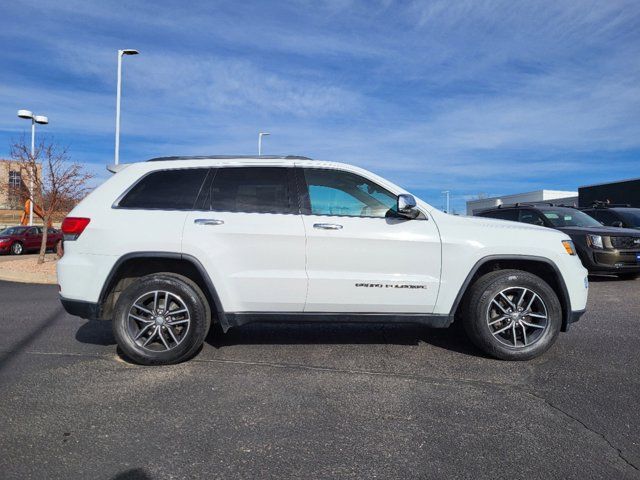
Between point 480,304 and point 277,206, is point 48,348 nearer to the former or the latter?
point 277,206

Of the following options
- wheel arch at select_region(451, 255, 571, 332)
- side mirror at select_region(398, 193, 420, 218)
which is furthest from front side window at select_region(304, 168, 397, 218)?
wheel arch at select_region(451, 255, 571, 332)

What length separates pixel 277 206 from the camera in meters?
4.47

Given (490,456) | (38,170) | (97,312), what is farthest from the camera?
(38,170)

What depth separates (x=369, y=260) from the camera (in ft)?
14.2

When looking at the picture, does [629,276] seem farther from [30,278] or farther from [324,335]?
[30,278]

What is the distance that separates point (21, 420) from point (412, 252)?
10.6 ft

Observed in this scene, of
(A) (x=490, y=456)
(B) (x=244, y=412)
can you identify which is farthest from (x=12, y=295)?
(A) (x=490, y=456)

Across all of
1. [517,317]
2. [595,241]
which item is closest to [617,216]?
[595,241]

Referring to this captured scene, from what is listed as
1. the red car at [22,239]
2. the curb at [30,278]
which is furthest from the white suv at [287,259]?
the red car at [22,239]

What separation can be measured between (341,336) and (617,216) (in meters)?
9.80

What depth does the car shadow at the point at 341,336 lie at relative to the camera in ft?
16.9

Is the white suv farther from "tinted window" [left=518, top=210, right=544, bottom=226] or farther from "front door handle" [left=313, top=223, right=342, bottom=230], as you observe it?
"tinted window" [left=518, top=210, right=544, bottom=226]

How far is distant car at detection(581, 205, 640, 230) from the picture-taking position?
11577mm

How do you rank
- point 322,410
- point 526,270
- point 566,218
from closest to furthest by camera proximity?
1. point 322,410
2. point 526,270
3. point 566,218
